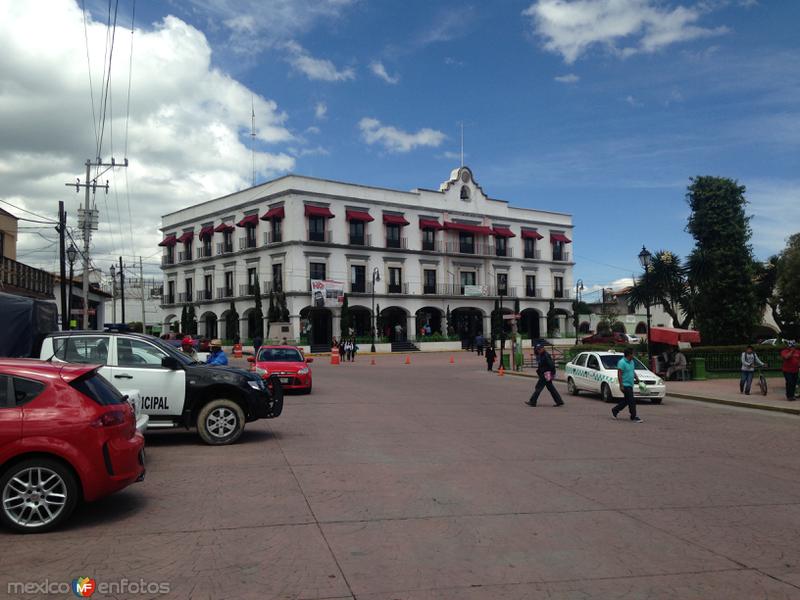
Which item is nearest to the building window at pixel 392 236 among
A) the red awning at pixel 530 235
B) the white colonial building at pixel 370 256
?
the white colonial building at pixel 370 256

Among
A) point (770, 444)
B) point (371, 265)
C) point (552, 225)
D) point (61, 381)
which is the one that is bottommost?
point (770, 444)

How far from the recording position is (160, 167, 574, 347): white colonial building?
57250mm

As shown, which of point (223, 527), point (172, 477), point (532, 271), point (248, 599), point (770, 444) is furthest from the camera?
point (532, 271)

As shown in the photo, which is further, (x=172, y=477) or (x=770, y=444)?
(x=770, y=444)

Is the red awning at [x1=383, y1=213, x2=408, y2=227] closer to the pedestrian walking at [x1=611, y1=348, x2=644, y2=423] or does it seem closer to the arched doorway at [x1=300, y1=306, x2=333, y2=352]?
the arched doorway at [x1=300, y1=306, x2=333, y2=352]

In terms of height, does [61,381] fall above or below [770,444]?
above

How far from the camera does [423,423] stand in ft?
45.8

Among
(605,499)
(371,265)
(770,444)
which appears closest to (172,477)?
(605,499)

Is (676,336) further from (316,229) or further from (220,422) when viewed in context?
(316,229)

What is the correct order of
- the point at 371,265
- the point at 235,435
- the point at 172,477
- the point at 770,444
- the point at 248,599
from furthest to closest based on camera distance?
the point at 371,265
the point at 770,444
the point at 235,435
the point at 172,477
the point at 248,599

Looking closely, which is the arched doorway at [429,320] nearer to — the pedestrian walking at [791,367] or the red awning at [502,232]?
the red awning at [502,232]

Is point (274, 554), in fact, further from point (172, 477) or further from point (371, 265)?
point (371, 265)

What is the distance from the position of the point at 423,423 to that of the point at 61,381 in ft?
28.6

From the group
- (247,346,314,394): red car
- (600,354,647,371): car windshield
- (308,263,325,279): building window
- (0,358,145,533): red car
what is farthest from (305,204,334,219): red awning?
→ (0,358,145,533): red car
